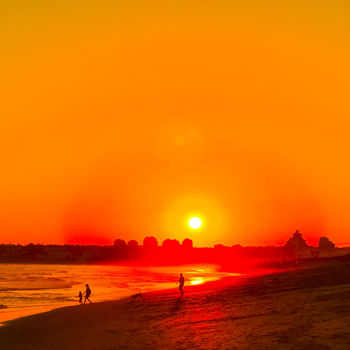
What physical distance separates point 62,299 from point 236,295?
2338 cm

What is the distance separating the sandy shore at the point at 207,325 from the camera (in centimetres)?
1811

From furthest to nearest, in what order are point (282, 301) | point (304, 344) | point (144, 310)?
point (144, 310) < point (282, 301) < point (304, 344)

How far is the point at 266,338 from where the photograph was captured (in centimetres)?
1823

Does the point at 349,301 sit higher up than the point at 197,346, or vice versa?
the point at 349,301

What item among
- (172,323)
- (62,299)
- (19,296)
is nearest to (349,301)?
(172,323)

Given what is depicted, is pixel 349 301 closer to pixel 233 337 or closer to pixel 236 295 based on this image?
pixel 233 337

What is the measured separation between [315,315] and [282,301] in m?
6.48


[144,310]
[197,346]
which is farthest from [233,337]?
[144,310]

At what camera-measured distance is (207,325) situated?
23141 millimetres

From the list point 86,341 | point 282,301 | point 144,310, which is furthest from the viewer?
point 144,310

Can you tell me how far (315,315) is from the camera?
2111 cm

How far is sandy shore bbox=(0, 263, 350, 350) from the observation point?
59.4 feet

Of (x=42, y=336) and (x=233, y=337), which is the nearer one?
(x=233, y=337)

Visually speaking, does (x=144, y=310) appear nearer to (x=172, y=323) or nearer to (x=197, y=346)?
(x=172, y=323)
